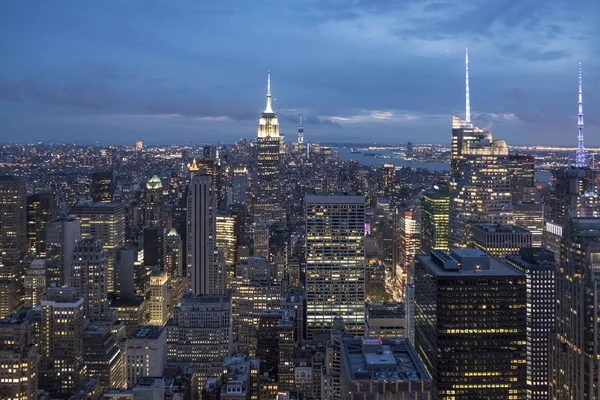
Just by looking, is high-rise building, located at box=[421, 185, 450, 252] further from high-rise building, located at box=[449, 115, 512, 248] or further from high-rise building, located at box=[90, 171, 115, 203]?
high-rise building, located at box=[90, 171, 115, 203]

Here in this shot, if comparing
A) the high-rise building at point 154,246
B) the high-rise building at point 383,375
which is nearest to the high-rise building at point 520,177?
the high-rise building at point 154,246

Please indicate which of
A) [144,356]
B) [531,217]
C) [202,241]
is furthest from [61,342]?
[531,217]

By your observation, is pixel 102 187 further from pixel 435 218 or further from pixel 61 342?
pixel 435 218

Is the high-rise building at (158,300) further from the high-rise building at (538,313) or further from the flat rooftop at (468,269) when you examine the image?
the flat rooftop at (468,269)

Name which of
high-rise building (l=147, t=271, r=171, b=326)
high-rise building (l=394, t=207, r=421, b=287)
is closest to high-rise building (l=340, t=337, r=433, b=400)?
high-rise building (l=147, t=271, r=171, b=326)

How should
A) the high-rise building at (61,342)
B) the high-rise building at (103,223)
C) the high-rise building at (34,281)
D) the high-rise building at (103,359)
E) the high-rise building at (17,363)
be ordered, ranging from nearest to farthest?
the high-rise building at (17,363) < the high-rise building at (61,342) < the high-rise building at (103,359) < the high-rise building at (34,281) < the high-rise building at (103,223)

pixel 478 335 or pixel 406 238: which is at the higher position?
pixel 406 238

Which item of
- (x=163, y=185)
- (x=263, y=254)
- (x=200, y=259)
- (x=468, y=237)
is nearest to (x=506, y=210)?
(x=468, y=237)
